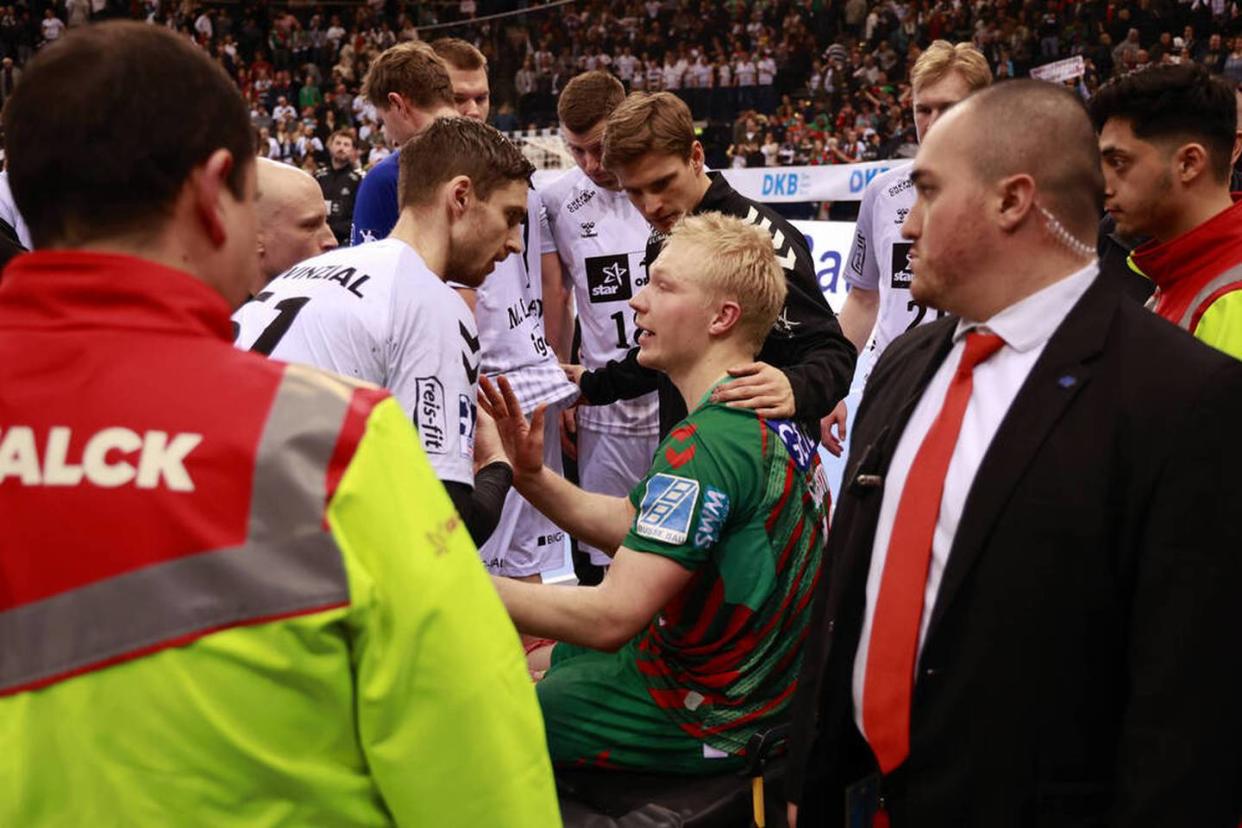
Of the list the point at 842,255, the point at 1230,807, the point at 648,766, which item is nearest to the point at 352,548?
the point at 1230,807

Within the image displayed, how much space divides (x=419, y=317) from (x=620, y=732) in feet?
3.30

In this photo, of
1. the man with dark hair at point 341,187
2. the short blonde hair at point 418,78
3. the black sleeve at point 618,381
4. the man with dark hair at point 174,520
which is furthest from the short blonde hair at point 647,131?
the man with dark hair at point 341,187

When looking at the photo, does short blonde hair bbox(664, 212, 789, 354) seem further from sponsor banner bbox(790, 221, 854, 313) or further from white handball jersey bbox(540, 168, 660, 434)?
sponsor banner bbox(790, 221, 854, 313)

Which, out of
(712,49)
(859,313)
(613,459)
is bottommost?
(712,49)

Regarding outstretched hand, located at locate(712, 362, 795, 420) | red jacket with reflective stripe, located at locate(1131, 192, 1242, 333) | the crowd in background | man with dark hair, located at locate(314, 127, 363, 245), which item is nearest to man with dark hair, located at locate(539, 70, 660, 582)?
outstretched hand, located at locate(712, 362, 795, 420)

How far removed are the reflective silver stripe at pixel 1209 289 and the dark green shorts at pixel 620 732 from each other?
1.39m

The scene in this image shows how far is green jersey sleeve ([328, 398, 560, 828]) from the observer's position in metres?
1.25

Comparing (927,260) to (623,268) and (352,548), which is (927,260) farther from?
(623,268)

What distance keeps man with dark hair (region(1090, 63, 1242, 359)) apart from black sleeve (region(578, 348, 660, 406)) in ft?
6.02

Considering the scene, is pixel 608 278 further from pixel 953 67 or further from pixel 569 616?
pixel 569 616

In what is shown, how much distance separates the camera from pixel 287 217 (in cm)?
327

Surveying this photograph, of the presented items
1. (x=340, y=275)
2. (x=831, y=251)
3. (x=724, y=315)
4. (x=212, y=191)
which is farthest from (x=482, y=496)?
(x=831, y=251)

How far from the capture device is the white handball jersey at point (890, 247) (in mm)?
4953

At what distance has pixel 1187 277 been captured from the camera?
9.26ft
